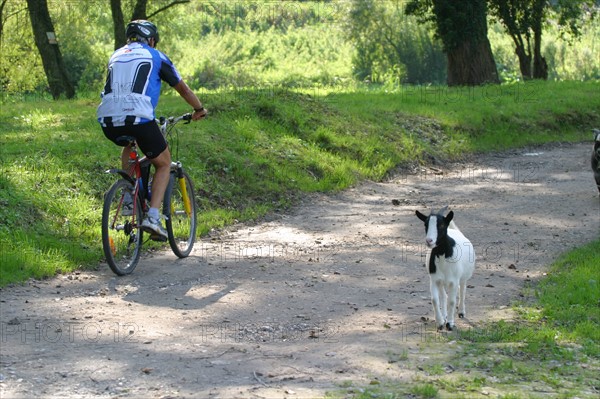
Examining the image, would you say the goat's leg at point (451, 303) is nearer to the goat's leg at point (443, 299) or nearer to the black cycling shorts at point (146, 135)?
the goat's leg at point (443, 299)

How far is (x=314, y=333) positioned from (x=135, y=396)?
2.08m

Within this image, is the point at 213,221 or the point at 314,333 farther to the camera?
the point at 213,221

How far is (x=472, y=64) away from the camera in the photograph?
27.4m

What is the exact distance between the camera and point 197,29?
4250 centimetres

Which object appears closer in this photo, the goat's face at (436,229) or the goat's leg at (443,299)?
the goat's face at (436,229)

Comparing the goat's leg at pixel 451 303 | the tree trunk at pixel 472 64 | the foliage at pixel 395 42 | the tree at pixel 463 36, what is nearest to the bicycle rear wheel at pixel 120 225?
the goat's leg at pixel 451 303

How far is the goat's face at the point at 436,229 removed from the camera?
757cm

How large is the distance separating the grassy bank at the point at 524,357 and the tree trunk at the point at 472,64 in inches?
745

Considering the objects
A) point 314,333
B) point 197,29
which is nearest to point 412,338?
point 314,333

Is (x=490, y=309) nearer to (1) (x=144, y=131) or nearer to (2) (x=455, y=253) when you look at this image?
(2) (x=455, y=253)

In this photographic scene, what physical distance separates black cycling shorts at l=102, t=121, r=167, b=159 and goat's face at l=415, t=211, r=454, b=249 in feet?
9.73

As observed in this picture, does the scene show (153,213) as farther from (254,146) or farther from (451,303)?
(254,146)

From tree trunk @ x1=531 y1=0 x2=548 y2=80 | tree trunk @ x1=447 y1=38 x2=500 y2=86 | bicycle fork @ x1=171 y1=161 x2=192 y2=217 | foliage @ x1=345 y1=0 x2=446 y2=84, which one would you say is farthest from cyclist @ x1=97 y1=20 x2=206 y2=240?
foliage @ x1=345 y1=0 x2=446 y2=84

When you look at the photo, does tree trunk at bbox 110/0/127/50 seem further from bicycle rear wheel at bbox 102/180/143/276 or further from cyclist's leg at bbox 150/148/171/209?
cyclist's leg at bbox 150/148/171/209
